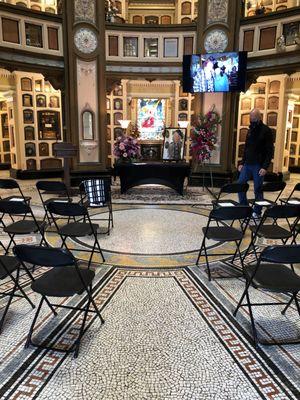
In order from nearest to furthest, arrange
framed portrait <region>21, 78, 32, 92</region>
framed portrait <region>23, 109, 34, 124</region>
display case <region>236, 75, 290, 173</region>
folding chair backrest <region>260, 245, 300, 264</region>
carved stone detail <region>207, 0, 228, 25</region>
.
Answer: folding chair backrest <region>260, 245, 300, 264</region>, carved stone detail <region>207, 0, 228, 25</region>, display case <region>236, 75, 290, 173</region>, framed portrait <region>21, 78, 32, 92</region>, framed portrait <region>23, 109, 34, 124</region>

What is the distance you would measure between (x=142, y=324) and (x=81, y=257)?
146cm

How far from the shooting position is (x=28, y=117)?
340 inches

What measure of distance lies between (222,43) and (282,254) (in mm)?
6451

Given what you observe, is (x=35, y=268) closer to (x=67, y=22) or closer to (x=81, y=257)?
(x=81, y=257)

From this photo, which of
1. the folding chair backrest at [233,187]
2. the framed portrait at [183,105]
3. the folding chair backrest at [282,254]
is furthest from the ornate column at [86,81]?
the folding chair backrest at [282,254]

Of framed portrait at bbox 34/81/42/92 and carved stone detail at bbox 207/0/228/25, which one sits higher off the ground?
carved stone detail at bbox 207/0/228/25

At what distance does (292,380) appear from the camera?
1.99 metres

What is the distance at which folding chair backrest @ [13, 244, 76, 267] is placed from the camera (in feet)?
6.79

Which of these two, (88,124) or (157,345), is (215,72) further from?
(157,345)

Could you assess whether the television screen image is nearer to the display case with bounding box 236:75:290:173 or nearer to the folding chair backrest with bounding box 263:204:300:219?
the display case with bounding box 236:75:290:173

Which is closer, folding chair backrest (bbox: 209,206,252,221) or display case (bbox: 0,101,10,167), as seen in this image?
folding chair backrest (bbox: 209,206,252,221)

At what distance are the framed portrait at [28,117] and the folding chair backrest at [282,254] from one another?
25.6ft

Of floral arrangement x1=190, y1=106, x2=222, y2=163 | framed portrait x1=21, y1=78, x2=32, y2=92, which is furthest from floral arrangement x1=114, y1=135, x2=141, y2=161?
framed portrait x1=21, y1=78, x2=32, y2=92

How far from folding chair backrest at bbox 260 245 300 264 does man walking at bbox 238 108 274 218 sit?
2.77m
